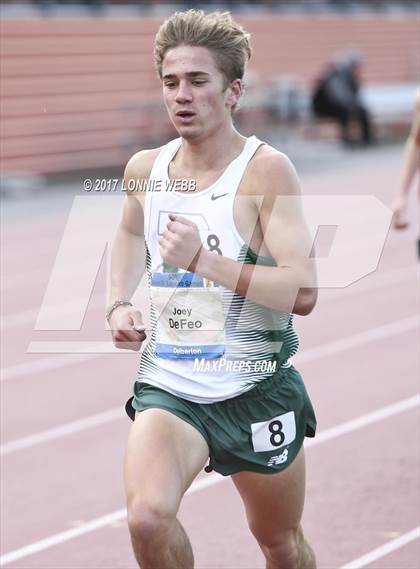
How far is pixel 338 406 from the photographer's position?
7.31 meters

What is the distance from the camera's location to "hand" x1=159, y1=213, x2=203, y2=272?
341 centimetres

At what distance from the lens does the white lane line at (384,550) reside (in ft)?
16.2

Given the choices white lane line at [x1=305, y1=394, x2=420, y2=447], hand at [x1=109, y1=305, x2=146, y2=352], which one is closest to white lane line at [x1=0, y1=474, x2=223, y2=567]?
white lane line at [x1=305, y1=394, x2=420, y2=447]

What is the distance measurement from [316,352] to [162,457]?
5.39m

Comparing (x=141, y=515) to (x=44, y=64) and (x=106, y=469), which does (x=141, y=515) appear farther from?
(x=44, y=64)

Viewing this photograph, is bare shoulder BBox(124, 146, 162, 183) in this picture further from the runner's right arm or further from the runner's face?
Result: the runner's face

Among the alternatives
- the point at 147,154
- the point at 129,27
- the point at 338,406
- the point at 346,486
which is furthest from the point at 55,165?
the point at 147,154

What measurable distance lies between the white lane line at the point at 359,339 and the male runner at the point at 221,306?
4.70 m

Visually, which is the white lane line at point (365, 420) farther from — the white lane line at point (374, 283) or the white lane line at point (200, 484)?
the white lane line at point (374, 283)

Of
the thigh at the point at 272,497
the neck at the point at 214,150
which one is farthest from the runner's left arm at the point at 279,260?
the thigh at the point at 272,497

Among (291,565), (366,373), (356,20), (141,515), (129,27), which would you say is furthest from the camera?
(356,20)

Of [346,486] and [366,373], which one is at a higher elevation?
[346,486]

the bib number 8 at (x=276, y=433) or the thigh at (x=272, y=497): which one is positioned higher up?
the bib number 8 at (x=276, y=433)

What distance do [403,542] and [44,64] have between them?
1567 cm
